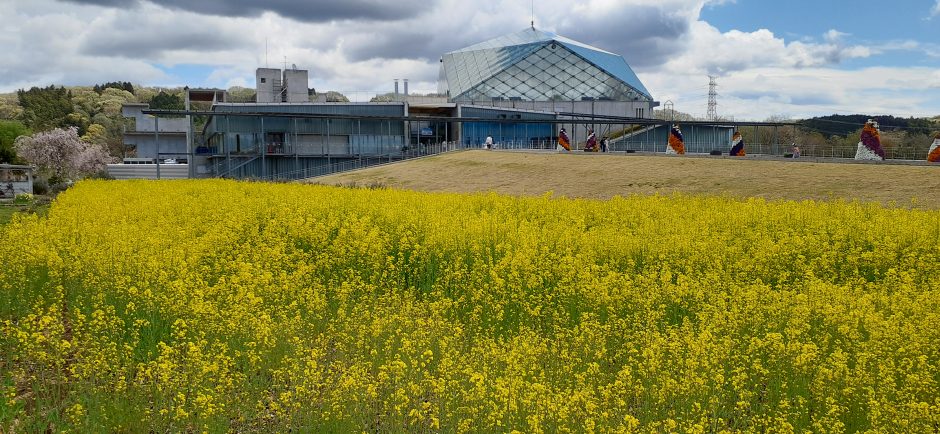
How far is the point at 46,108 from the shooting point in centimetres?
12669

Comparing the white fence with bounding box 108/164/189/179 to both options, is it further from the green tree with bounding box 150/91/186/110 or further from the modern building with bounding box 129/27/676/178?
the green tree with bounding box 150/91/186/110

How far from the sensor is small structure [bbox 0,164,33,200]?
45.4 meters

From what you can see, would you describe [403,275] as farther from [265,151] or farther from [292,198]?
[265,151]

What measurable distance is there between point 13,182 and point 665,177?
3894 centimetres

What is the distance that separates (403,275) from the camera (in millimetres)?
13445

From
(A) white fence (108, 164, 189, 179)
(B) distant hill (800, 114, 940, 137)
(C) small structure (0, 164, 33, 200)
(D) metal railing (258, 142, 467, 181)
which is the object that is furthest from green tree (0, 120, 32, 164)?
(B) distant hill (800, 114, 940, 137)

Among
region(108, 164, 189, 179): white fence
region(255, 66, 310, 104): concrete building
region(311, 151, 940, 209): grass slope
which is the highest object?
region(255, 66, 310, 104): concrete building

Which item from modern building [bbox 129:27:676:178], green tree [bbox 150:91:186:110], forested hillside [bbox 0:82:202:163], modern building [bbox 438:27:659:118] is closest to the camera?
modern building [bbox 129:27:676:178]

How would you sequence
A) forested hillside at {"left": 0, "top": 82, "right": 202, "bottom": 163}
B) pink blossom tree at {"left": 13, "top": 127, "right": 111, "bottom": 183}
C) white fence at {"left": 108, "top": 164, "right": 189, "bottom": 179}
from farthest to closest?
forested hillside at {"left": 0, "top": 82, "right": 202, "bottom": 163} → white fence at {"left": 108, "top": 164, "right": 189, "bottom": 179} → pink blossom tree at {"left": 13, "top": 127, "right": 111, "bottom": 183}

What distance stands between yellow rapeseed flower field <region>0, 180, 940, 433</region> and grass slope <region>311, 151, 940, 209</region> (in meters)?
12.0

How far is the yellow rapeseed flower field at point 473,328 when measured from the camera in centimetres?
687

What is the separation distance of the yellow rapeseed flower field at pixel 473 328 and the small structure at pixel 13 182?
32825 mm

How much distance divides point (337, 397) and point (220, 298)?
405 cm

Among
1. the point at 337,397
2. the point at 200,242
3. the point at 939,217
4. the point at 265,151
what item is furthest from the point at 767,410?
the point at 265,151
